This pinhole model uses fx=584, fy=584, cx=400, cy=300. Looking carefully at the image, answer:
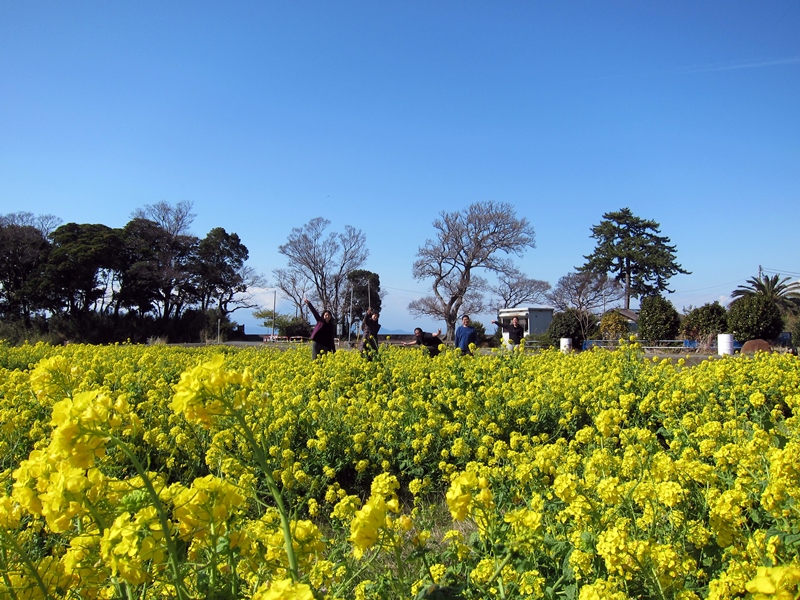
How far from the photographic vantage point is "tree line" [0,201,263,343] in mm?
33312

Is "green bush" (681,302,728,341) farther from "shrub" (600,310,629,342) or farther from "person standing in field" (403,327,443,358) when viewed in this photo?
"person standing in field" (403,327,443,358)

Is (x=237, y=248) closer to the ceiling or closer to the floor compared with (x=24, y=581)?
closer to the ceiling

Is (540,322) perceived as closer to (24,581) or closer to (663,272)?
(663,272)

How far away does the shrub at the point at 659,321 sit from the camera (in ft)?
78.3

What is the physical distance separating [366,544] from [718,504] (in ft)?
4.46

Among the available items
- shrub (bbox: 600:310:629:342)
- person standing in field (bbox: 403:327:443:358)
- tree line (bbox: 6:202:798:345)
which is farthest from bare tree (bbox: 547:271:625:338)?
person standing in field (bbox: 403:327:443:358)

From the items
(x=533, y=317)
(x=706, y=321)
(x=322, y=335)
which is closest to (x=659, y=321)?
(x=706, y=321)

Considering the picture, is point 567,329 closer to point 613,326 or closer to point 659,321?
point 613,326

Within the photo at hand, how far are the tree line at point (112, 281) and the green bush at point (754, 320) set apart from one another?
78.6 feet

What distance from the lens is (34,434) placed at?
4.17 metres

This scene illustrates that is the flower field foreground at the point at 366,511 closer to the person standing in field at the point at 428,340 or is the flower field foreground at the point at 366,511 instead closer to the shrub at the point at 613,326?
the person standing in field at the point at 428,340

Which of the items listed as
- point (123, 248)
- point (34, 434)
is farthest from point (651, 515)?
point (123, 248)

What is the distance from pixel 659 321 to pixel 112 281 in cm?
3227

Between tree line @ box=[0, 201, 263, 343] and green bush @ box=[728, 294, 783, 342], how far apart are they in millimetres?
23957
